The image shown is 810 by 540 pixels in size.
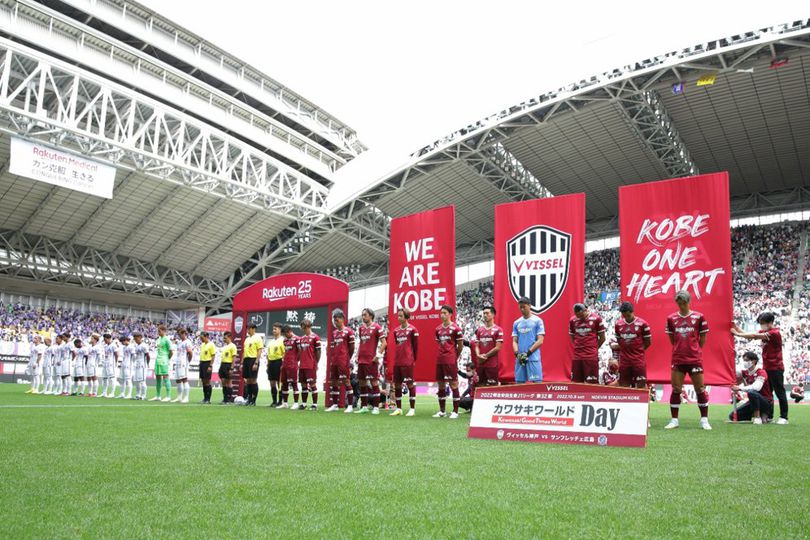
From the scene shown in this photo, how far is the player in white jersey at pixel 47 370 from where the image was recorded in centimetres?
1869

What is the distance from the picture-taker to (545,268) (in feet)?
34.5

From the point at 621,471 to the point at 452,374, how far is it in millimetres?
6328

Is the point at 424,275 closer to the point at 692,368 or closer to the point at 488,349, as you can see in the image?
the point at 488,349

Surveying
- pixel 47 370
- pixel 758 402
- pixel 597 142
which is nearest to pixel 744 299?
pixel 597 142

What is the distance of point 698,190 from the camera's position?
9602 millimetres

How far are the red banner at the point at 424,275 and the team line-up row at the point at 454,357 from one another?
39 centimetres

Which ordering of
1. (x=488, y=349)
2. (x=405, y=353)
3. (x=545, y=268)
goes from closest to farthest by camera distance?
(x=488, y=349) < (x=545, y=268) < (x=405, y=353)

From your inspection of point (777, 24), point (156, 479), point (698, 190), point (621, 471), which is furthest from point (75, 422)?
point (777, 24)

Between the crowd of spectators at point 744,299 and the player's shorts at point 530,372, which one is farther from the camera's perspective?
the crowd of spectators at point 744,299

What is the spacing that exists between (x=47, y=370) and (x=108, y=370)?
9.16ft

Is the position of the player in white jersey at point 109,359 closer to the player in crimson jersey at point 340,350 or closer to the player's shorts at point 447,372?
the player in crimson jersey at point 340,350

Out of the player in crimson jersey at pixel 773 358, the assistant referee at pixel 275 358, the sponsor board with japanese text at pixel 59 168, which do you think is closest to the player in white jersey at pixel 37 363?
the sponsor board with japanese text at pixel 59 168

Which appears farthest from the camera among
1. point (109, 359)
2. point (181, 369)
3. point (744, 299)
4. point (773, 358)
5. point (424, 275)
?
Result: point (744, 299)

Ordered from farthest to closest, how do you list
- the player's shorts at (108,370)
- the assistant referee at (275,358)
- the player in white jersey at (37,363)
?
the player in white jersey at (37,363) → the player's shorts at (108,370) → the assistant referee at (275,358)
